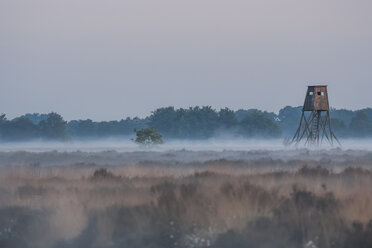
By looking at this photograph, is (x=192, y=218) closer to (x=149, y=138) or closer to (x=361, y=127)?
(x=149, y=138)

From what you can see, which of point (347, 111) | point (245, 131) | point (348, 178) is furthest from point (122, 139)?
point (348, 178)

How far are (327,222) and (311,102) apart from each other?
47681 millimetres

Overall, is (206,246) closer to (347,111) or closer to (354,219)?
(354,219)

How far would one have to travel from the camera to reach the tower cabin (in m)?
58.0

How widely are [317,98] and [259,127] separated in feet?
152

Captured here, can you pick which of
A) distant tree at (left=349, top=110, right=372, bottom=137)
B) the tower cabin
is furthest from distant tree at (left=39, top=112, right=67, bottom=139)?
distant tree at (left=349, top=110, right=372, bottom=137)

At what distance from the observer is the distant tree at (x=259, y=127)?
104000mm

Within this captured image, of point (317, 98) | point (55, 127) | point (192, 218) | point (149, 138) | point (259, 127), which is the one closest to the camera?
point (192, 218)

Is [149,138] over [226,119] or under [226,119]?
under

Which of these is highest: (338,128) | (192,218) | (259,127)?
(259,127)

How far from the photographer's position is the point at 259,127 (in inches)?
4117

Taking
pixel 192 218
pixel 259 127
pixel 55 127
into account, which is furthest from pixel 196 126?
pixel 192 218

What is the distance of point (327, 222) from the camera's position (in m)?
12.0

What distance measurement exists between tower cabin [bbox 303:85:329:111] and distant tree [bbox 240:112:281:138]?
4503 cm
